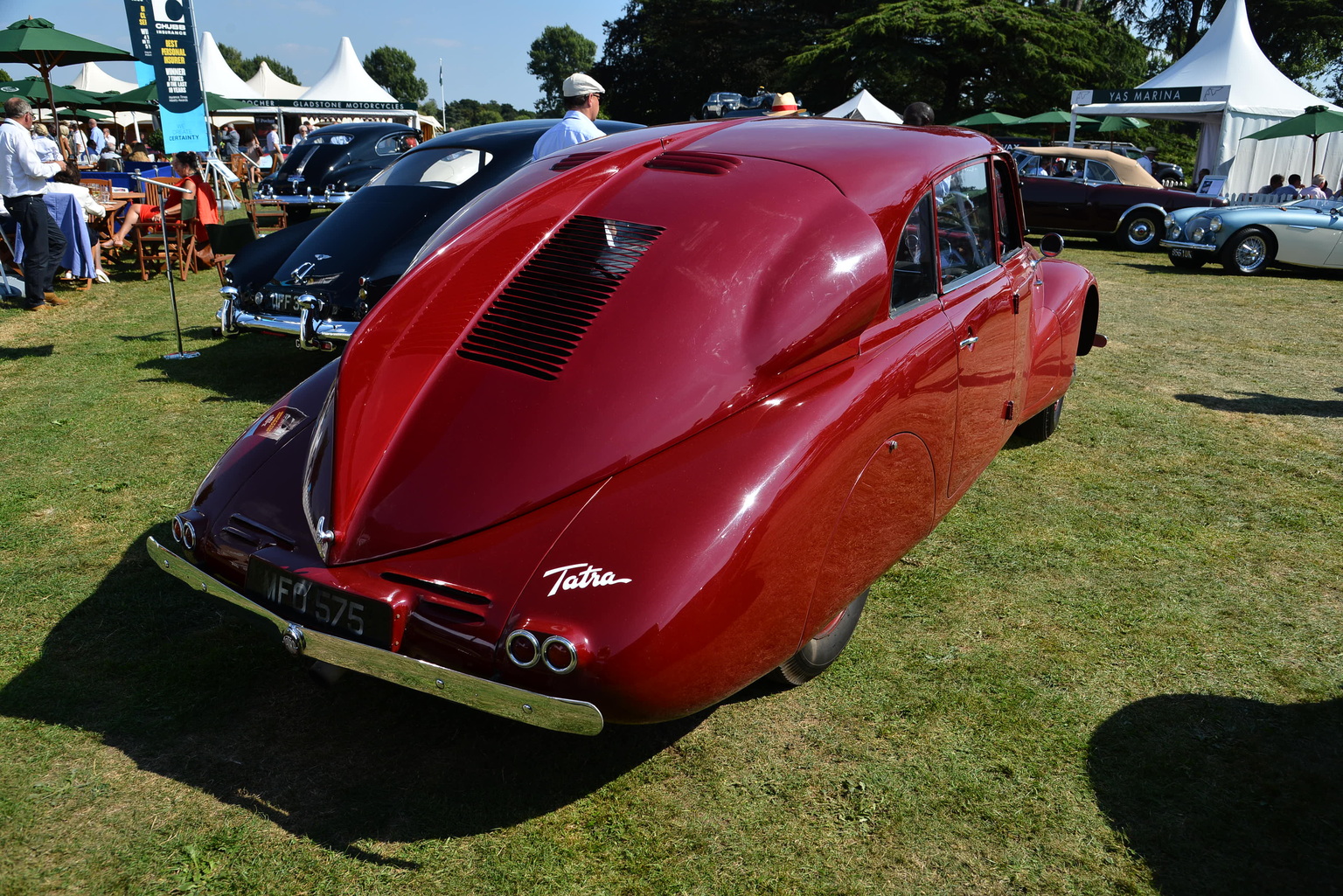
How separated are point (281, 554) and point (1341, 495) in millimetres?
5059

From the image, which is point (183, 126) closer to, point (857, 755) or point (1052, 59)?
point (857, 755)

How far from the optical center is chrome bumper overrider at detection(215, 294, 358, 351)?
19.1ft

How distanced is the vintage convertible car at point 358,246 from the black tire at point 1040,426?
2946 millimetres

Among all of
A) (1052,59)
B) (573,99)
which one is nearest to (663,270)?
(573,99)

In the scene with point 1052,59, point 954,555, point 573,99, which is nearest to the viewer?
point 954,555

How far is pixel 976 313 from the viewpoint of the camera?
3471 mm

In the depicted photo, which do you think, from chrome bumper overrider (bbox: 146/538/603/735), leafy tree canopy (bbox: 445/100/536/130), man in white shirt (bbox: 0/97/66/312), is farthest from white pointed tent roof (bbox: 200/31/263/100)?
leafy tree canopy (bbox: 445/100/536/130)

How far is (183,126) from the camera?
7637 mm

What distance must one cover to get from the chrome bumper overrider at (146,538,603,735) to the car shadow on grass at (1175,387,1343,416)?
18.9 ft

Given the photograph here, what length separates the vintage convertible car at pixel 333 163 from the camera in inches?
557

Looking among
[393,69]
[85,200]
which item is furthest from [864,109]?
[393,69]

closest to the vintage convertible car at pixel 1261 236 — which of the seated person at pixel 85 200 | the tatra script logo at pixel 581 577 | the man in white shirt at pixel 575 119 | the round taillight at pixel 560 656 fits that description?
the man in white shirt at pixel 575 119

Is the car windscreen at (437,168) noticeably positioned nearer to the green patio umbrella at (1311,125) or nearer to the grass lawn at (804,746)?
the grass lawn at (804,746)

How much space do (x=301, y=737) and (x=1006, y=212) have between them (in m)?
3.63
